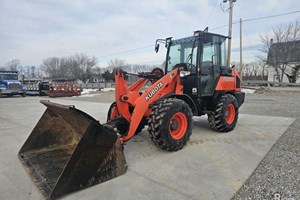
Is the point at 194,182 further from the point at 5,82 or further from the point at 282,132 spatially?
the point at 5,82

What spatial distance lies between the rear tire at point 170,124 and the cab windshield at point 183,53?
4.10 ft

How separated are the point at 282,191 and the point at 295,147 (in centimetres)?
194

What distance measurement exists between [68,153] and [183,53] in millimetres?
3331

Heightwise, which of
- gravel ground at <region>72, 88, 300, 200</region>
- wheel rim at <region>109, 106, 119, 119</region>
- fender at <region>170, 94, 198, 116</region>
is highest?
fender at <region>170, 94, 198, 116</region>

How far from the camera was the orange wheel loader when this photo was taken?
2.95 meters

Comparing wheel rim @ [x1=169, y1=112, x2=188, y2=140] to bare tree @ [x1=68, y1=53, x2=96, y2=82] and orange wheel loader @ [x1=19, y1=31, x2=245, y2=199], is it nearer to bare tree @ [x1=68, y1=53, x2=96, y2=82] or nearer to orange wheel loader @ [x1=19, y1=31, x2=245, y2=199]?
orange wheel loader @ [x1=19, y1=31, x2=245, y2=199]

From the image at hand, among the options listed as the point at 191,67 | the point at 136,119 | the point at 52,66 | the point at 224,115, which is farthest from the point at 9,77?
the point at 52,66

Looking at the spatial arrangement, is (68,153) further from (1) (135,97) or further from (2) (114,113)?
(1) (135,97)

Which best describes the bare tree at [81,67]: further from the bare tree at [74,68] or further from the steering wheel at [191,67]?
the steering wheel at [191,67]

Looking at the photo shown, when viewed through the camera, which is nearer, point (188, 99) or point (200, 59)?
point (188, 99)

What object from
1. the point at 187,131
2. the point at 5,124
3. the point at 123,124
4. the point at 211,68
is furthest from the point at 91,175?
the point at 5,124

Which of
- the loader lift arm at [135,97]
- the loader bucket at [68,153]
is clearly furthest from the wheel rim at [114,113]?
the loader bucket at [68,153]

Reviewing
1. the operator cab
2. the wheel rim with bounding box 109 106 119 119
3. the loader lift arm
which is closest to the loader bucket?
the loader lift arm

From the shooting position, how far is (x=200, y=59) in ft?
16.2
